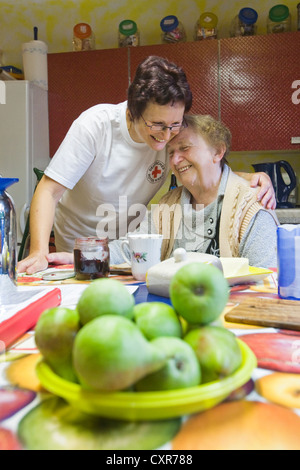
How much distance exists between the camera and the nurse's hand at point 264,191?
60.6 inches

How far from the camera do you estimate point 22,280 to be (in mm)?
1239

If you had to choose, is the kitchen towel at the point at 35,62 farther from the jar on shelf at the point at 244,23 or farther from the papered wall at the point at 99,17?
the jar on shelf at the point at 244,23

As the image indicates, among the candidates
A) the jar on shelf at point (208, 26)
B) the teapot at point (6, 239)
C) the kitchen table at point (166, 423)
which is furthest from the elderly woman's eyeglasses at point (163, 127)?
the jar on shelf at point (208, 26)

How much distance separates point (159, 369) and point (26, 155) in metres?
3.33

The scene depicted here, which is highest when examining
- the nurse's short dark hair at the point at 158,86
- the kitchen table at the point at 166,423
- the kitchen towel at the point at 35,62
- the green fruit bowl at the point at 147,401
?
the kitchen towel at the point at 35,62

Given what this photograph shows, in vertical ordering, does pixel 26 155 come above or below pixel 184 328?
above

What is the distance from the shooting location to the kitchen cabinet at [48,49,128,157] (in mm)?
3457

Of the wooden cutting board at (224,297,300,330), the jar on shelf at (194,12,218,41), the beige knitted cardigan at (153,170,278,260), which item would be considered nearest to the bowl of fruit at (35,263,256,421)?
the wooden cutting board at (224,297,300,330)

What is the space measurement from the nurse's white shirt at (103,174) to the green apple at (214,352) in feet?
4.45

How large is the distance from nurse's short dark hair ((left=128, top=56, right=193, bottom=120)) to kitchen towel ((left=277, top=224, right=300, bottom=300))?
0.84 meters

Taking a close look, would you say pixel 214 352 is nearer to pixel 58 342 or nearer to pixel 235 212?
pixel 58 342
